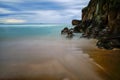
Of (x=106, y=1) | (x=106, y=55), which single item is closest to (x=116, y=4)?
(x=106, y=1)

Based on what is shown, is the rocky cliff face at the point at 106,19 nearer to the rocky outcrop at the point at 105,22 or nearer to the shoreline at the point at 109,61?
the rocky outcrop at the point at 105,22

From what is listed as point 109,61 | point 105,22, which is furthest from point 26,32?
point 109,61

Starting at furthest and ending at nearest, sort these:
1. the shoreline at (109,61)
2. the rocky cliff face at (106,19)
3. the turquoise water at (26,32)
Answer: the turquoise water at (26,32), the rocky cliff face at (106,19), the shoreline at (109,61)

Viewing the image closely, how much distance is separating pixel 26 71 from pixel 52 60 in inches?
153

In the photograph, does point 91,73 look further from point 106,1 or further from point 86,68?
point 106,1

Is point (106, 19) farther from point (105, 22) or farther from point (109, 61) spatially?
point (109, 61)

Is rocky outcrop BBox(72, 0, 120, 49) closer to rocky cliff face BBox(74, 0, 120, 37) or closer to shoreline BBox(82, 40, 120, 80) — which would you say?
rocky cliff face BBox(74, 0, 120, 37)

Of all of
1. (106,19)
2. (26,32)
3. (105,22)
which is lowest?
(26,32)

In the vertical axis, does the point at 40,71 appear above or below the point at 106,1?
below

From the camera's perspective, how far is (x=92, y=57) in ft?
60.4

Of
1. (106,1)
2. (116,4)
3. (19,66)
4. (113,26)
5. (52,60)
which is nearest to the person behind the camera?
(19,66)

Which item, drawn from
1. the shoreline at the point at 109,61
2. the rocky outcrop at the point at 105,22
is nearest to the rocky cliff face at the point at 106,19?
the rocky outcrop at the point at 105,22

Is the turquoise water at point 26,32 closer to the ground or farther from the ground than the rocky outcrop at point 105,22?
closer to the ground

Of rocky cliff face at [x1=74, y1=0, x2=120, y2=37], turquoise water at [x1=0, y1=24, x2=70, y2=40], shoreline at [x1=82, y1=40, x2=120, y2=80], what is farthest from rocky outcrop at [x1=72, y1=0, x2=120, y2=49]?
turquoise water at [x1=0, y1=24, x2=70, y2=40]
